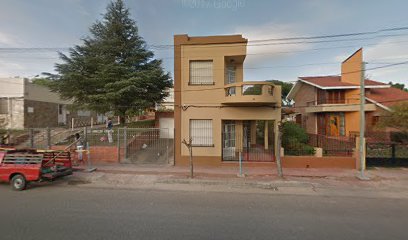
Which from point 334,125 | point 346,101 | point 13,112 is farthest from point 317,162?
point 13,112

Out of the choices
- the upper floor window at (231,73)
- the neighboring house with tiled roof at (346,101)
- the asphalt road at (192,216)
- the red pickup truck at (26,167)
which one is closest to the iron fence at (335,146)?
the asphalt road at (192,216)

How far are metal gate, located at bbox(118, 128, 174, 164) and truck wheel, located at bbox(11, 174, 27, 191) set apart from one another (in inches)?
187

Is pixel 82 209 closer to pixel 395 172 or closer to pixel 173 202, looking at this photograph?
pixel 173 202

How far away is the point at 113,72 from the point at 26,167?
868cm

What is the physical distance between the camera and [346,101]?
19.9 meters

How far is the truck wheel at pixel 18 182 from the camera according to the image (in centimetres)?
740

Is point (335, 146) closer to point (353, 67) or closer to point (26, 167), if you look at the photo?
point (353, 67)

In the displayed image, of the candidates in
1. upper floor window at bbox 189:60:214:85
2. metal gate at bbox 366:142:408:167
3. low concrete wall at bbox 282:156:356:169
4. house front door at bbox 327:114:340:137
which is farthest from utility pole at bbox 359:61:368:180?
house front door at bbox 327:114:340:137

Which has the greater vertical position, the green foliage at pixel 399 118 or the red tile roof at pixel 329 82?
the red tile roof at pixel 329 82

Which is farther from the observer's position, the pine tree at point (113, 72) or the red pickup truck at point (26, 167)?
the pine tree at point (113, 72)

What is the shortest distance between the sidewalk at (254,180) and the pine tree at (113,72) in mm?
5600

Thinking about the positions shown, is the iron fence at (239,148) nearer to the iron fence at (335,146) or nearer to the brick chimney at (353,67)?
the iron fence at (335,146)

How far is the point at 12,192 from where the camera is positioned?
7.16 meters

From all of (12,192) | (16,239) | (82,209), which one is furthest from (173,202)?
(12,192)
